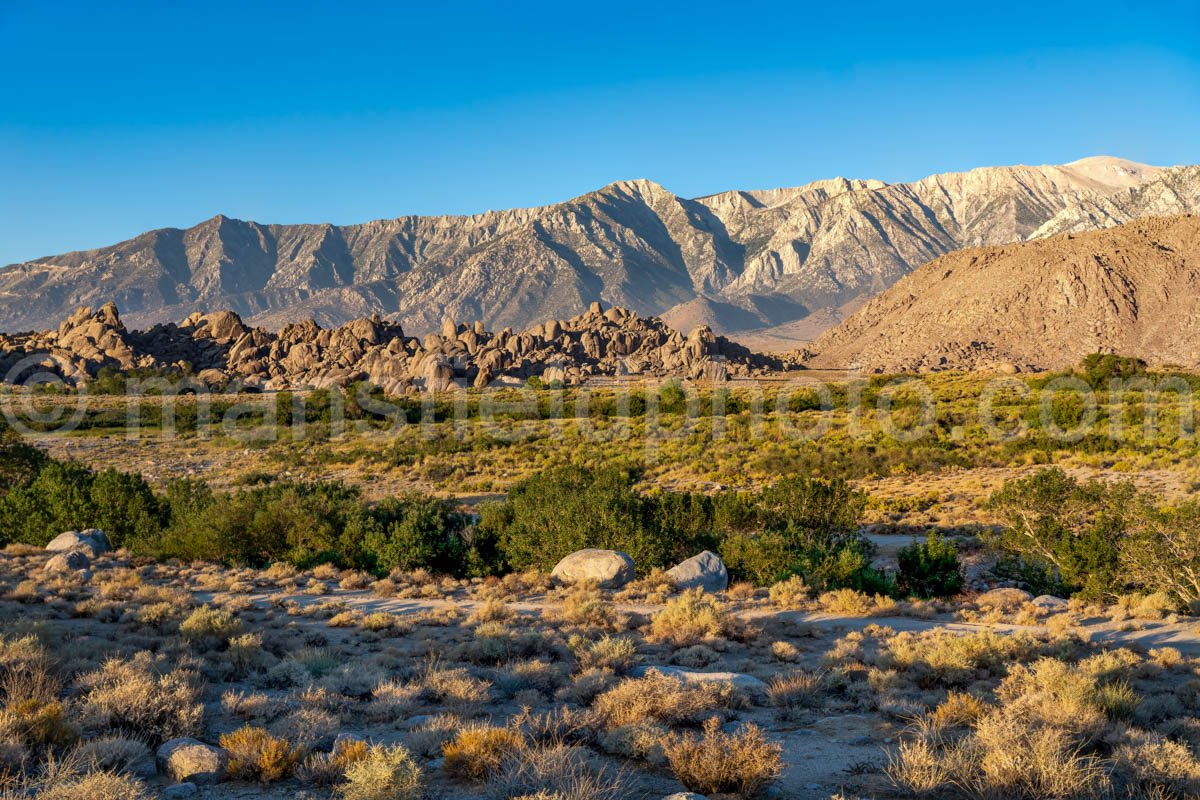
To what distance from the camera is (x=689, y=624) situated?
12414mm

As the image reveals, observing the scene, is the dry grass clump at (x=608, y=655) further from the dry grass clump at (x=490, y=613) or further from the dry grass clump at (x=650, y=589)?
the dry grass clump at (x=650, y=589)

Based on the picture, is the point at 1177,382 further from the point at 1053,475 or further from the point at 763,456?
the point at 1053,475

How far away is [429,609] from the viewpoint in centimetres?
1516

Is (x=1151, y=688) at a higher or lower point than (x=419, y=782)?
lower

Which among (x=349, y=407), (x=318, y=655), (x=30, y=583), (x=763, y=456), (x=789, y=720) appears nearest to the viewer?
(x=789, y=720)

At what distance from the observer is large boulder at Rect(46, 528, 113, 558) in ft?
66.7

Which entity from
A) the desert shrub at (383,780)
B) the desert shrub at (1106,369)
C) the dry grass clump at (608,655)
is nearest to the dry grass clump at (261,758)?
the desert shrub at (383,780)

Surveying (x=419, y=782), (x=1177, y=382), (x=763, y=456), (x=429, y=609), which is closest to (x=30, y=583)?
(x=429, y=609)

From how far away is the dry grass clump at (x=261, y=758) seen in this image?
6.65 m

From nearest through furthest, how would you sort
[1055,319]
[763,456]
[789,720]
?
[789,720] < [763,456] < [1055,319]

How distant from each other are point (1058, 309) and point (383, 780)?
121308 millimetres

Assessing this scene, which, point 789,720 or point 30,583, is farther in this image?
point 30,583

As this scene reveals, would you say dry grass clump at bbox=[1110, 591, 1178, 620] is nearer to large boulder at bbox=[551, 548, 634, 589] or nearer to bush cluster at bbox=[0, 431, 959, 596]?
bush cluster at bbox=[0, 431, 959, 596]

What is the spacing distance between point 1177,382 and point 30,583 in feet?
227
